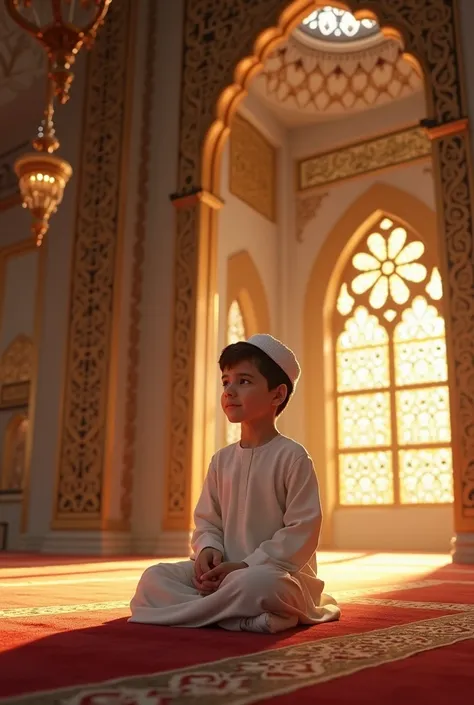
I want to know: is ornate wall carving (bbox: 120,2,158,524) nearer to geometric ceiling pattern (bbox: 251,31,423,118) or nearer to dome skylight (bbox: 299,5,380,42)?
geometric ceiling pattern (bbox: 251,31,423,118)

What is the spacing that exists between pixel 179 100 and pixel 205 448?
9.12ft

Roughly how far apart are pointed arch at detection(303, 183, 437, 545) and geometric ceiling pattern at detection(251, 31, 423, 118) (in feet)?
3.84

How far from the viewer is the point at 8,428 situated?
679cm

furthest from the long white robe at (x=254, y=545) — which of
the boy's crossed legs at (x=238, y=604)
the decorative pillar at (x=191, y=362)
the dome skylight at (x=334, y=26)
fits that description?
the dome skylight at (x=334, y=26)

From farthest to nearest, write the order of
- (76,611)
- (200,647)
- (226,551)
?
(76,611) → (226,551) → (200,647)

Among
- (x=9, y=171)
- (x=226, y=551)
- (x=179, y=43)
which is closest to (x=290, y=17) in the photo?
(x=179, y=43)

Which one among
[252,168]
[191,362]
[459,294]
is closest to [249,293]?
[252,168]

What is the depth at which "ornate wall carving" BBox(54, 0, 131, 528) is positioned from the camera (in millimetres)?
5332

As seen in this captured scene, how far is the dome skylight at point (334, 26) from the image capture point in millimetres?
8391

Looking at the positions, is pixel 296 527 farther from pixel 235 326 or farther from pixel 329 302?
pixel 329 302

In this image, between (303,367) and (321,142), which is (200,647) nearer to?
(303,367)

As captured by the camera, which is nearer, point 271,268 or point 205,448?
point 205,448

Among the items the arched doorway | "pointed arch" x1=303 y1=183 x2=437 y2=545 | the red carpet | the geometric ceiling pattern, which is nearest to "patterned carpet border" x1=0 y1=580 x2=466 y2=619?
the red carpet

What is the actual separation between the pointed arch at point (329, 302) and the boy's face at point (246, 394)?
Result: 245 inches
